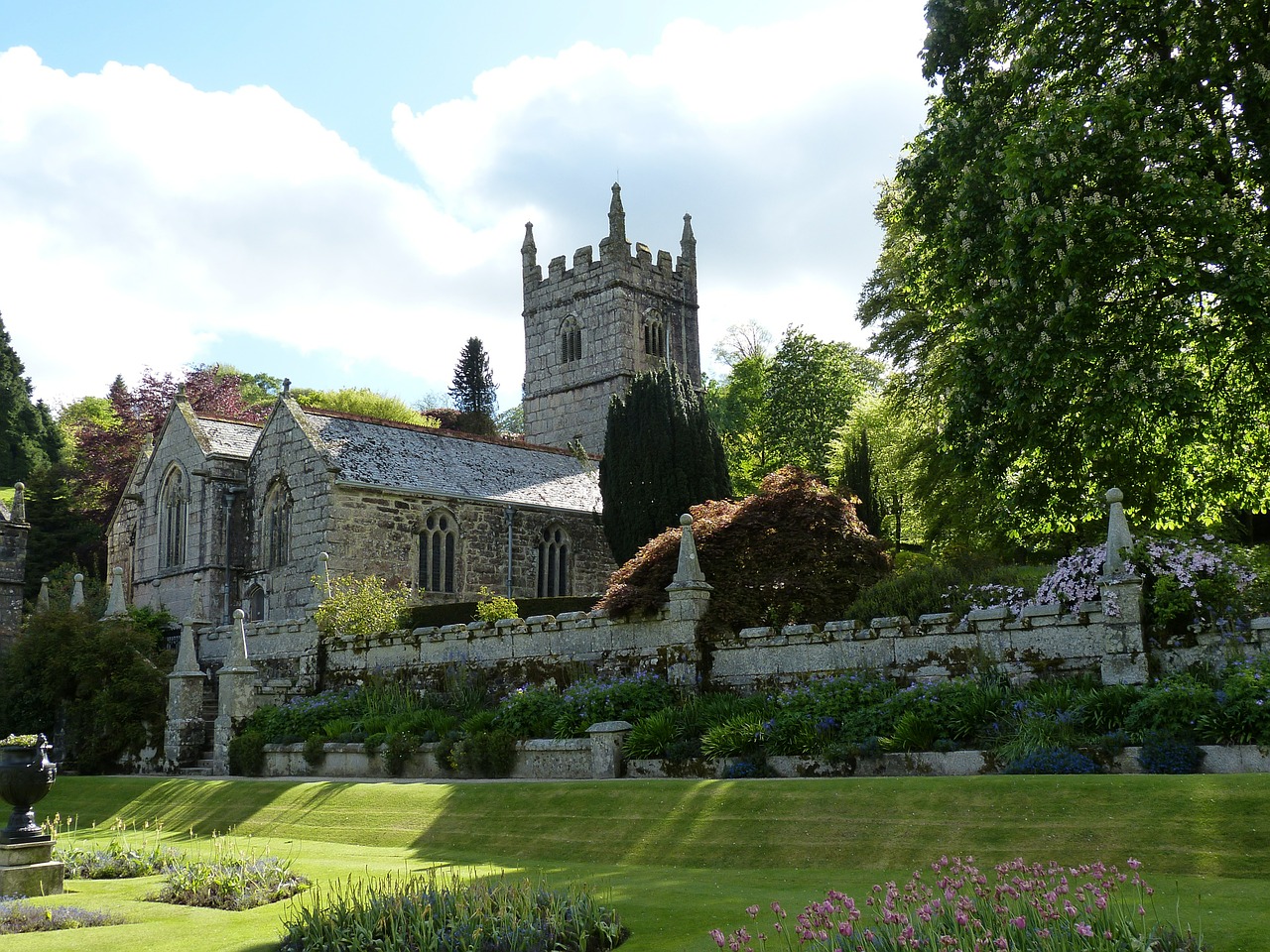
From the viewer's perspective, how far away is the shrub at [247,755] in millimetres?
22594

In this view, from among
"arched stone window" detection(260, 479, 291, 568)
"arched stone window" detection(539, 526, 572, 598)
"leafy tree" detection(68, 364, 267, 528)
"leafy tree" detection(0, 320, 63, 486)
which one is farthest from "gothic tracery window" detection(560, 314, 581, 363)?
"leafy tree" detection(0, 320, 63, 486)

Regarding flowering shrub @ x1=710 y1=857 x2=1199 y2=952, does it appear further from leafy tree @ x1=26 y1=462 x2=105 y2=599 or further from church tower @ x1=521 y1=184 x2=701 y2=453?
leafy tree @ x1=26 y1=462 x2=105 y2=599

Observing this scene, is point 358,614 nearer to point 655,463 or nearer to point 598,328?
point 655,463

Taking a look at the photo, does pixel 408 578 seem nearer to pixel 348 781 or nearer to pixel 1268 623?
pixel 348 781

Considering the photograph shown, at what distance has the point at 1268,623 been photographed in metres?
12.9

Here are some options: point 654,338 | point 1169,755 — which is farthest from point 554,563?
point 1169,755

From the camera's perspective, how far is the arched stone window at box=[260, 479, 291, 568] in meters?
33.3

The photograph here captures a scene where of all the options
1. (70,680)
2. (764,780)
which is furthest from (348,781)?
(70,680)

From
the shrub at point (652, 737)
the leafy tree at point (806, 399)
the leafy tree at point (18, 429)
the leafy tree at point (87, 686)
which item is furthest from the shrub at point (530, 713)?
the leafy tree at point (18, 429)

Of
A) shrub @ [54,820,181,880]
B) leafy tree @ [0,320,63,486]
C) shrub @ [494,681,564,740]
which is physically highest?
leafy tree @ [0,320,63,486]

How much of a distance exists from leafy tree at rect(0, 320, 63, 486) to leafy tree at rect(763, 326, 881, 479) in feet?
142

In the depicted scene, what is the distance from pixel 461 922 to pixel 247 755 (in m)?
15.7

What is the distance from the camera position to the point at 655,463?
113 feet

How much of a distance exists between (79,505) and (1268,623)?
1981 inches
